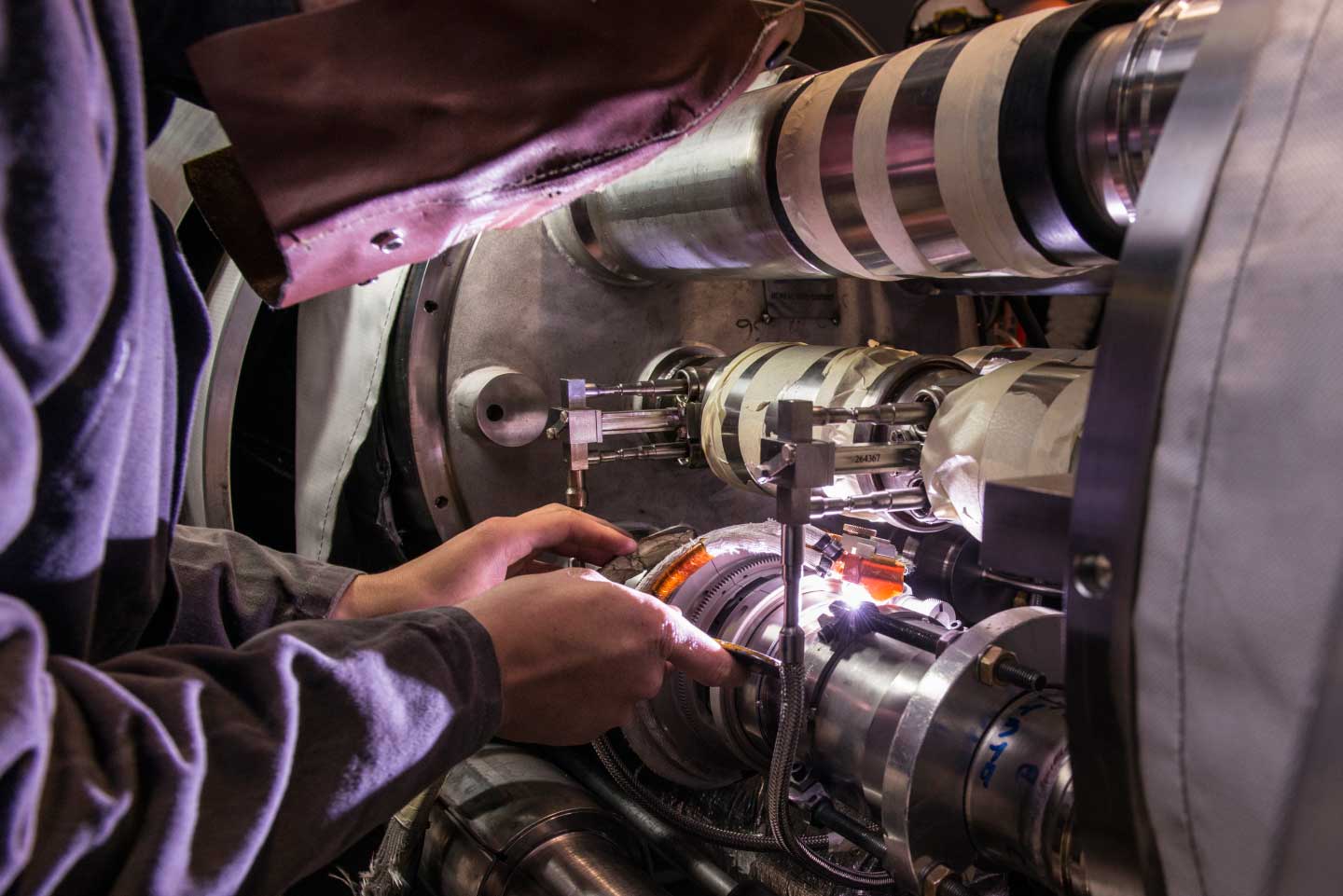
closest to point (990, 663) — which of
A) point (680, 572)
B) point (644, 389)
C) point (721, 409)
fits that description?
point (680, 572)

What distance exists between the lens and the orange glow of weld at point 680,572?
3.67 feet

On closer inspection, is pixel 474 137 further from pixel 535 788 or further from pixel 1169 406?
pixel 535 788

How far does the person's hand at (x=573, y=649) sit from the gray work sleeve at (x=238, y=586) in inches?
14.9

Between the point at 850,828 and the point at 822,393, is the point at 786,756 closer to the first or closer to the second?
the point at 850,828

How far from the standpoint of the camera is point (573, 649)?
2.45 feet

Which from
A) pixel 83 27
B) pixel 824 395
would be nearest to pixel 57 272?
pixel 83 27

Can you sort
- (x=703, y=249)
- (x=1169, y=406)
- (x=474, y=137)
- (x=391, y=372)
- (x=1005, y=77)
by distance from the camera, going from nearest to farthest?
(x=1169, y=406) < (x=474, y=137) < (x=1005, y=77) < (x=703, y=249) < (x=391, y=372)

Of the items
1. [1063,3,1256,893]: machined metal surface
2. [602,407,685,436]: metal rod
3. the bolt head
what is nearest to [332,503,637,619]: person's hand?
[602,407,685,436]: metal rod

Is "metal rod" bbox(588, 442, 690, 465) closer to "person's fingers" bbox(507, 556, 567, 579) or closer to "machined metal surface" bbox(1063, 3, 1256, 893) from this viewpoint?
"person's fingers" bbox(507, 556, 567, 579)

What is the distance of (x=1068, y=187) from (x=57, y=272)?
0.71 meters

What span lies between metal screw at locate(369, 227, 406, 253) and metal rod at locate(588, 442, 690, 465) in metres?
0.59

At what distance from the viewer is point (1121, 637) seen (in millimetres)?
421

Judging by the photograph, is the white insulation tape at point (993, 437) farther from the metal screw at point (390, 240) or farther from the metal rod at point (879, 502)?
the metal screw at point (390, 240)

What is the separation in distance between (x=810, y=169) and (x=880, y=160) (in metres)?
0.10
